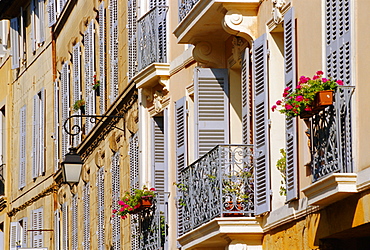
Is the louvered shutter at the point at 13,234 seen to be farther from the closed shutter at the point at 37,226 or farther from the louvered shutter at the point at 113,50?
the louvered shutter at the point at 113,50

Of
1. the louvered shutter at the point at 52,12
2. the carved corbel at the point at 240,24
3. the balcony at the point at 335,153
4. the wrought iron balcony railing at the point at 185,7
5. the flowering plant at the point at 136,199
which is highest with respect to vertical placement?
the louvered shutter at the point at 52,12

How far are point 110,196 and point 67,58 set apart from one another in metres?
5.95

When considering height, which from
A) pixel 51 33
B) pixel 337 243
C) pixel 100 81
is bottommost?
pixel 337 243

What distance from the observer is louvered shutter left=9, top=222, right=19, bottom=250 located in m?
33.1

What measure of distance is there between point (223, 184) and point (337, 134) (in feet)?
12.3

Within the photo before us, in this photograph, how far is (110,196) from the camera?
23.9m

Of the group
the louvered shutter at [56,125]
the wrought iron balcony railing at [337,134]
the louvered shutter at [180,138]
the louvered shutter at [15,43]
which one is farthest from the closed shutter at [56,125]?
the wrought iron balcony railing at [337,134]

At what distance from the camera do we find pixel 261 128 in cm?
1503

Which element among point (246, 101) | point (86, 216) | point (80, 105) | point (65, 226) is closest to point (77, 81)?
point (80, 105)

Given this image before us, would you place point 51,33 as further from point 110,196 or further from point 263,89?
point 263,89

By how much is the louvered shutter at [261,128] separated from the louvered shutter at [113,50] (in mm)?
8779

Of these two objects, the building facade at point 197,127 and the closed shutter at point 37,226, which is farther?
the closed shutter at point 37,226

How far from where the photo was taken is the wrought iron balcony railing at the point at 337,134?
1188 cm

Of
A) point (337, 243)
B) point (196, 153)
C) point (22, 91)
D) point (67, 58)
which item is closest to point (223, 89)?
point (196, 153)
